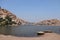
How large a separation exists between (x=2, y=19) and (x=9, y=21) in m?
6.76

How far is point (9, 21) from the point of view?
441ft

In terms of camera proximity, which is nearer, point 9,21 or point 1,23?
point 1,23

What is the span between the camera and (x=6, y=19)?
131750mm

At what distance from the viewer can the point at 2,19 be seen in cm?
13300

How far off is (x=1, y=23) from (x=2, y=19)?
9062mm

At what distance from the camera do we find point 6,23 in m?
130

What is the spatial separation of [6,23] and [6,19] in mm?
3924

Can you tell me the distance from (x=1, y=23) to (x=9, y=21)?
1132 centimetres

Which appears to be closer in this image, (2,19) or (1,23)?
(1,23)

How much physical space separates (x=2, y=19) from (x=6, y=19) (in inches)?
163

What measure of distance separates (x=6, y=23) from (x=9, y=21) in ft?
16.0
